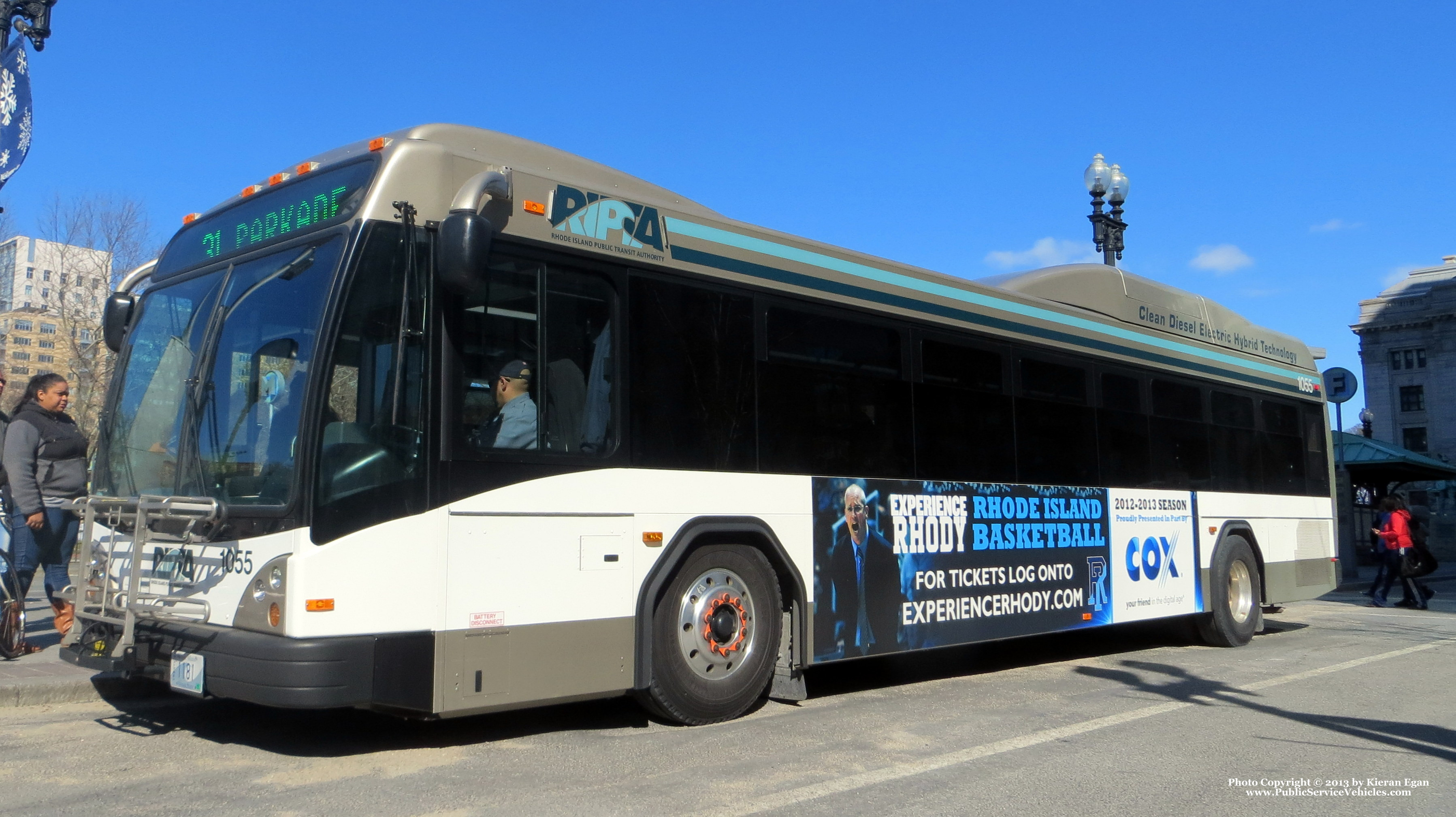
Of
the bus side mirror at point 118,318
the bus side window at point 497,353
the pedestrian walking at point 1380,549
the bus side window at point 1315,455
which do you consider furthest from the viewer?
the pedestrian walking at point 1380,549

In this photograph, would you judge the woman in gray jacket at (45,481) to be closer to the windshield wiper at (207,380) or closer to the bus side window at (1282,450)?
the windshield wiper at (207,380)

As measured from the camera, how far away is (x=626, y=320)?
6.40m

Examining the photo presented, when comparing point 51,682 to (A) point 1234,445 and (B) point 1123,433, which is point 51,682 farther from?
(A) point 1234,445

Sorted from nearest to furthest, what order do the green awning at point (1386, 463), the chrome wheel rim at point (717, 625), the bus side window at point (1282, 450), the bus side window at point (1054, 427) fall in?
the chrome wheel rim at point (717, 625) → the bus side window at point (1054, 427) → the bus side window at point (1282, 450) → the green awning at point (1386, 463)

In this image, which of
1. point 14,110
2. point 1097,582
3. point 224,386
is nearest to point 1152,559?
point 1097,582

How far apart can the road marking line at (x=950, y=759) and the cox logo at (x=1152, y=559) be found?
1.69 metres

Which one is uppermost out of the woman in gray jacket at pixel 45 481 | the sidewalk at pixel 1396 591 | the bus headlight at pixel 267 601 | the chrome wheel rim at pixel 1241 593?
the woman in gray jacket at pixel 45 481

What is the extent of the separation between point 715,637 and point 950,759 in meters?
1.55

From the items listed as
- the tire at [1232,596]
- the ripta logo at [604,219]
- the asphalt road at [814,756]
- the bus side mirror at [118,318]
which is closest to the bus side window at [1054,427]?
the asphalt road at [814,756]

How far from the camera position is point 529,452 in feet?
19.1

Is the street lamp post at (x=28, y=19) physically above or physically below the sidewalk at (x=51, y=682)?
above

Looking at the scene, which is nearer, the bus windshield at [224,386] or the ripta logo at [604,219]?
the bus windshield at [224,386]

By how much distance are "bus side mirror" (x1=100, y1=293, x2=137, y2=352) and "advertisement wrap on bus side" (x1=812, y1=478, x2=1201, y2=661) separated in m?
4.42

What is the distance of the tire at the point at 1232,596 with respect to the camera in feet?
37.6
